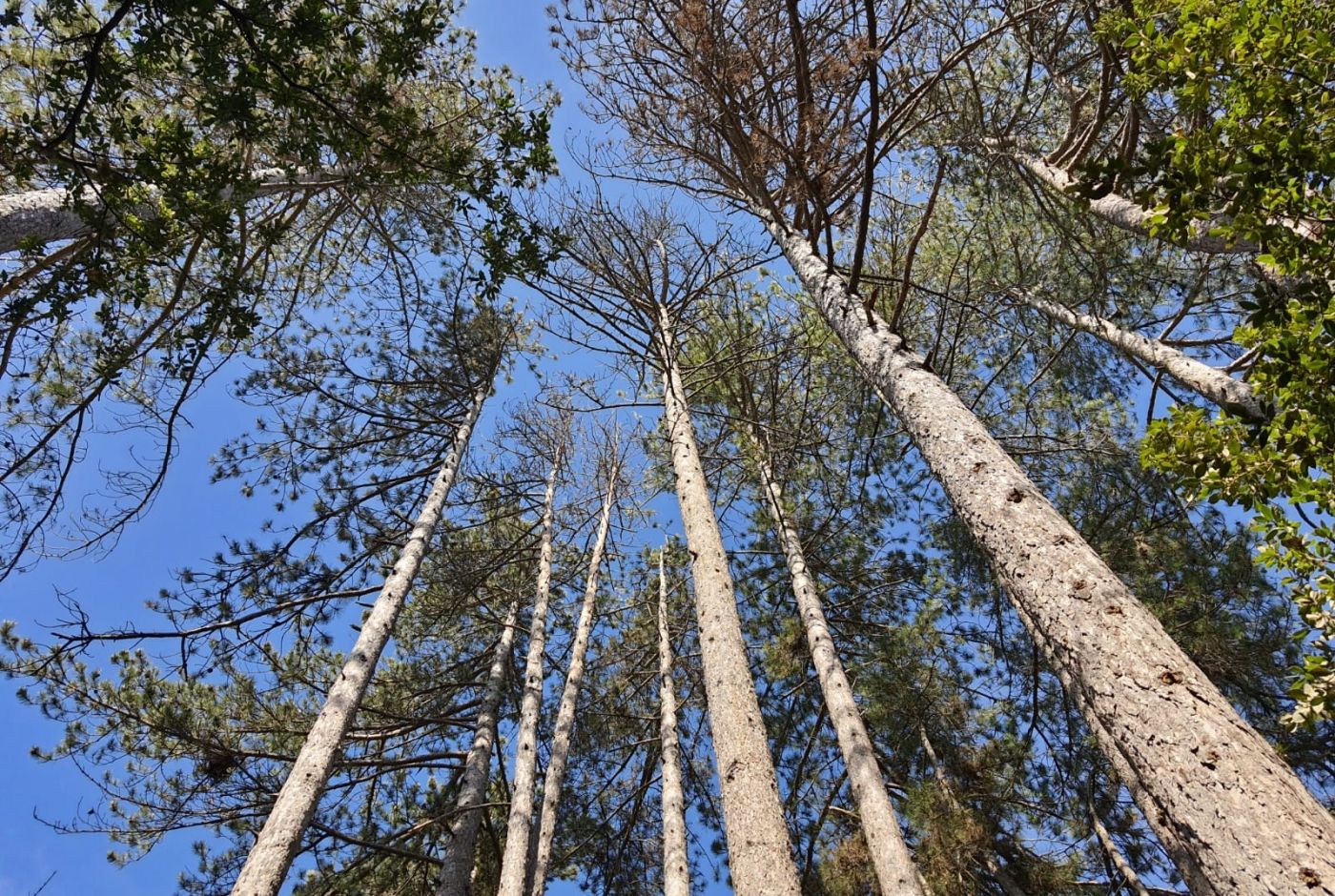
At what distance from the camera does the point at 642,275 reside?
7707 millimetres

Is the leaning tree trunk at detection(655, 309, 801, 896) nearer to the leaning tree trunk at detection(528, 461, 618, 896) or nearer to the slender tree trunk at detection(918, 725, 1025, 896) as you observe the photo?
the leaning tree trunk at detection(528, 461, 618, 896)

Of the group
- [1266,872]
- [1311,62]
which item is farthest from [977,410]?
Answer: [1266,872]

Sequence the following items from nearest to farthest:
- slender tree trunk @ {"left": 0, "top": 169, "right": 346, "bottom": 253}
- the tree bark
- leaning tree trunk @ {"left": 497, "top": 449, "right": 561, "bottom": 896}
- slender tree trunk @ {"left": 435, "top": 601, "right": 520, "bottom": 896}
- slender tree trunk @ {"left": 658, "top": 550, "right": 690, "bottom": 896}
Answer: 1. slender tree trunk @ {"left": 0, "top": 169, "right": 346, "bottom": 253}
2. the tree bark
3. leaning tree trunk @ {"left": 497, "top": 449, "right": 561, "bottom": 896}
4. slender tree trunk @ {"left": 658, "top": 550, "right": 690, "bottom": 896}
5. slender tree trunk @ {"left": 435, "top": 601, "right": 520, "bottom": 896}

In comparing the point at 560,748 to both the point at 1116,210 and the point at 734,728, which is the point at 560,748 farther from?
the point at 1116,210

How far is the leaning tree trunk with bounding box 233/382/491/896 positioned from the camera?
3.81 metres

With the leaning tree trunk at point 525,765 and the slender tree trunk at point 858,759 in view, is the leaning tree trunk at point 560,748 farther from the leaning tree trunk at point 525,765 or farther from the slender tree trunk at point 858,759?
the slender tree trunk at point 858,759

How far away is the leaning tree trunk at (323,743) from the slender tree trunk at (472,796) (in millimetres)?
1507

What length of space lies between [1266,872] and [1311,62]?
235 cm

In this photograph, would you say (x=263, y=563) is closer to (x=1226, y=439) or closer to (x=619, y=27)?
(x=619, y=27)

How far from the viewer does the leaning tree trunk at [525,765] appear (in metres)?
5.29

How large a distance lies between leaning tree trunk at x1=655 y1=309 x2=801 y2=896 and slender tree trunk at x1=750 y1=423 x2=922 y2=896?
1795 mm

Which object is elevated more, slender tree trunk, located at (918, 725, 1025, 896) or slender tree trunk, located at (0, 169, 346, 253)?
slender tree trunk, located at (0, 169, 346, 253)

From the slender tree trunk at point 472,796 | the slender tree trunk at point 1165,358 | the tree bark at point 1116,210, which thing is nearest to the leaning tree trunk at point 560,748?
the slender tree trunk at point 472,796

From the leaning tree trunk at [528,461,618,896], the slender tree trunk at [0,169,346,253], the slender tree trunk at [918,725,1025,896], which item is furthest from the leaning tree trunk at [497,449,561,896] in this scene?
the slender tree trunk at [0,169,346,253]
